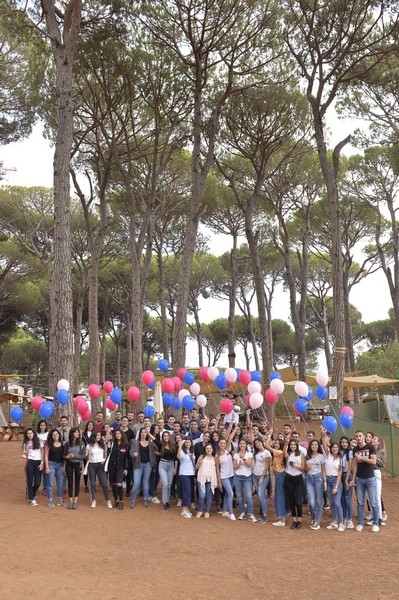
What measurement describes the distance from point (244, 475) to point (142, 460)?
1.39 metres

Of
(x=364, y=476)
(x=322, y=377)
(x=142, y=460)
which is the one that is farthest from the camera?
(x=322, y=377)

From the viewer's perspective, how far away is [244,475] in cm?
700

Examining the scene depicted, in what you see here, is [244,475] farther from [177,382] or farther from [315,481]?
[177,382]

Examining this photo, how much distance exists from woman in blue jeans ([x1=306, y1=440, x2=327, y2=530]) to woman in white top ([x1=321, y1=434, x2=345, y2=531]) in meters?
0.09

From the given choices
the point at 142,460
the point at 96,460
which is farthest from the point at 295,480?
the point at 96,460

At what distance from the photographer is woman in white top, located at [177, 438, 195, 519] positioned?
7.21 metres

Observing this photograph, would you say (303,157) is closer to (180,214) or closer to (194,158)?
(180,214)

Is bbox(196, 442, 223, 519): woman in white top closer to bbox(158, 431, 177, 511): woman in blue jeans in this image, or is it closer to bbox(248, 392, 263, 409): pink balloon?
bbox(158, 431, 177, 511): woman in blue jeans

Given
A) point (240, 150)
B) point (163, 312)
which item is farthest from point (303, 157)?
point (163, 312)

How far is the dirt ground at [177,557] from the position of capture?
4602mm

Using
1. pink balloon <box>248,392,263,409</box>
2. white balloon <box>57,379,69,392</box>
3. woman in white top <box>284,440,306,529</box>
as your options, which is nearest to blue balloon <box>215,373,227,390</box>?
pink balloon <box>248,392,263,409</box>

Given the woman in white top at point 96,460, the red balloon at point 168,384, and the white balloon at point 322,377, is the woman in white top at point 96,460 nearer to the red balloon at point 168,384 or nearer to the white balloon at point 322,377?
the red balloon at point 168,384

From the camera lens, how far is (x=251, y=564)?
529 centimetres

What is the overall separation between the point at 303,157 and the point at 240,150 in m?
3.75
